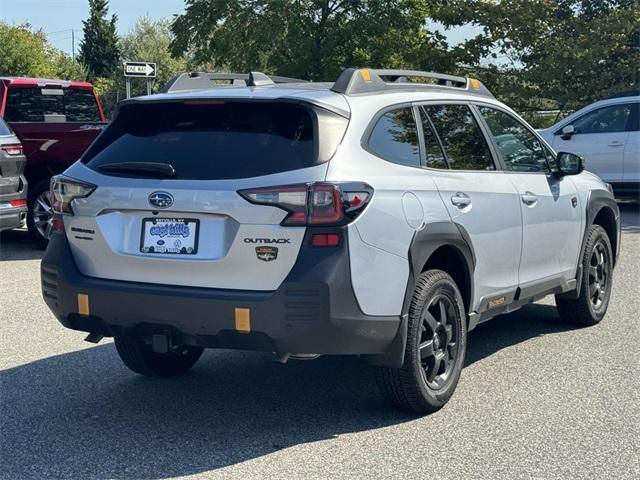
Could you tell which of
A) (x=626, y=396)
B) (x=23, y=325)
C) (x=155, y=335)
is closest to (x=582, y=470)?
(x=626, y=396)

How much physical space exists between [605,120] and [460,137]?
10807mm

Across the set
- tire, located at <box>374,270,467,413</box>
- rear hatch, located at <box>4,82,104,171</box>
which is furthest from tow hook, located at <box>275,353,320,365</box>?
rear hatch, located at <box>4,82,104,171</box>

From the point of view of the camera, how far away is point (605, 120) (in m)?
15.6

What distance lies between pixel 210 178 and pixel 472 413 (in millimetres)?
1910

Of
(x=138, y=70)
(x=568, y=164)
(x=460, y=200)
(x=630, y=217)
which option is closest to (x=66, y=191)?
(x=460, y=200)

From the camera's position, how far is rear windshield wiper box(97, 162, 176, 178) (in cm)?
457

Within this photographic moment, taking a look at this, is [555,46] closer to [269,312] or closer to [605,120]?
[605,120]

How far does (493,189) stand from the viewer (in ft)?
18.3

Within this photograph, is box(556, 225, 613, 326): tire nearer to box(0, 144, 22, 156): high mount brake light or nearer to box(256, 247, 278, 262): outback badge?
box(256, 247, 278, 262): outback badge

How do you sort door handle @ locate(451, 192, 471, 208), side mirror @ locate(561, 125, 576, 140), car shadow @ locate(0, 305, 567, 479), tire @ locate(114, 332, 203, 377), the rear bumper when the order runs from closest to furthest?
car shadow @ locate(0, 305, 567, 479) → door handle @ locate(451, 192, 471, 208) → tire @ locate(114, 332, 203, 377) → the rear bumper → side mirror @ locate(561, 125, 576, 140)

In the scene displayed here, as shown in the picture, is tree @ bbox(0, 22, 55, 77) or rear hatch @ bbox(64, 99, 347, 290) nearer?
rear hatch @ bbox(64, 99, 347, 290)

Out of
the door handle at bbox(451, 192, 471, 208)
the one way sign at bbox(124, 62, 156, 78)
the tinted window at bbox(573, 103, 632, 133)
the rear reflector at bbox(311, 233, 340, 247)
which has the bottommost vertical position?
the tinted window at bbox(573, 103, 632, 133)

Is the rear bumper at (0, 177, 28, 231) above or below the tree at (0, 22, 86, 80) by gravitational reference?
below

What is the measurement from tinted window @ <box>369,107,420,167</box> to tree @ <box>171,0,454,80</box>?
1892 centimetres
